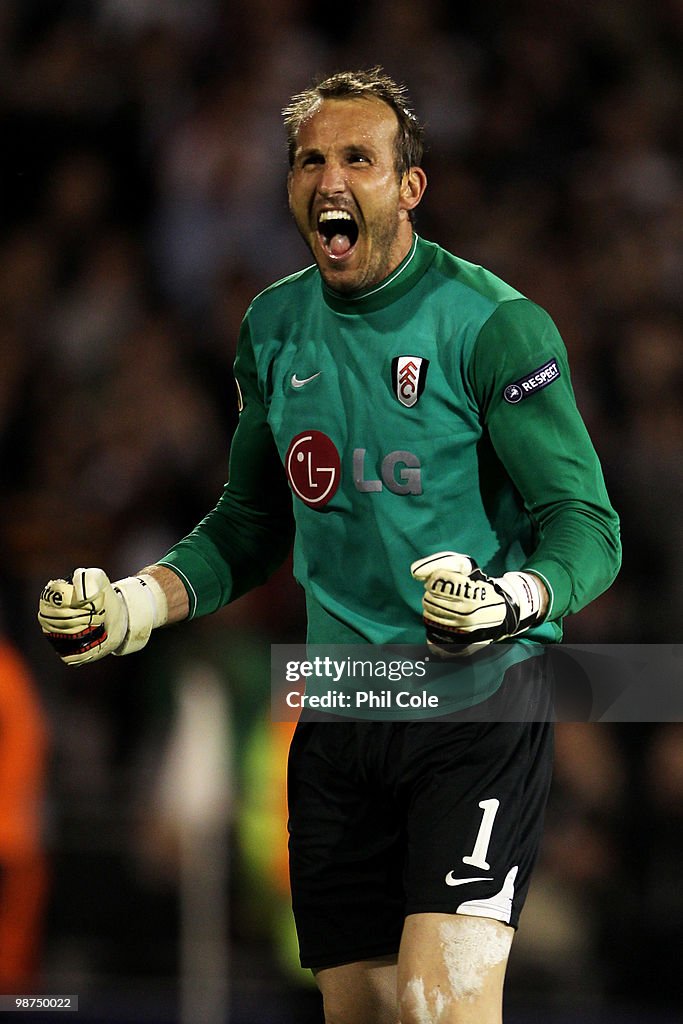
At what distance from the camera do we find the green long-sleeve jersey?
2.56 meters

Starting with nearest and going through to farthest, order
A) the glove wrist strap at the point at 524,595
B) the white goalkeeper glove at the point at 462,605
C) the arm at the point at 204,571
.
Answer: the white goalkeeper glove at the point at 462,605 → the glove wrist strap at the point at 524,595 → the arm at the point at 204,571

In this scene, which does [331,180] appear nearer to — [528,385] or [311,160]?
[311,160]

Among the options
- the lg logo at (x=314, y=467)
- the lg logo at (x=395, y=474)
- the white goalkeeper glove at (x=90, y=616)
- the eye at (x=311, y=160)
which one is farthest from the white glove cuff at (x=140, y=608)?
the eye at (x=311, y=160)

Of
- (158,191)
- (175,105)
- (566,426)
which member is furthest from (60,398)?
(566,426)

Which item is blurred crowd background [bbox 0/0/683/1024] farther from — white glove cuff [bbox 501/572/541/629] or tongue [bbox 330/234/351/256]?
white glove cuff [bbox 501/572/541/629]

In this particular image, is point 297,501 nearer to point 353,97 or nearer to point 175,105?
point 353,97

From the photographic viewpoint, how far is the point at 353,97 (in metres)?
2.74

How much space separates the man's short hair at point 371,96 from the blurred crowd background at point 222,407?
2.07m

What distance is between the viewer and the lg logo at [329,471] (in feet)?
8.77

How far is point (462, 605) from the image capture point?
221 centimetres

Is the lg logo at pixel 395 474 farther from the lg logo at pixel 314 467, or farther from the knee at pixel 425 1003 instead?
the knee at pixel 425 1003

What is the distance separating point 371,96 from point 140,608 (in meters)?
1.04

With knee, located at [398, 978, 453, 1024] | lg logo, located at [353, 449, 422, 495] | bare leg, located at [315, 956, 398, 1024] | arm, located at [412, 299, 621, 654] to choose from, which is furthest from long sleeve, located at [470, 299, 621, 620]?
bare leg, located at [315, 956, 398, 1024]

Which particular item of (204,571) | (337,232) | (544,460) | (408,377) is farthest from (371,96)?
(204,571)
